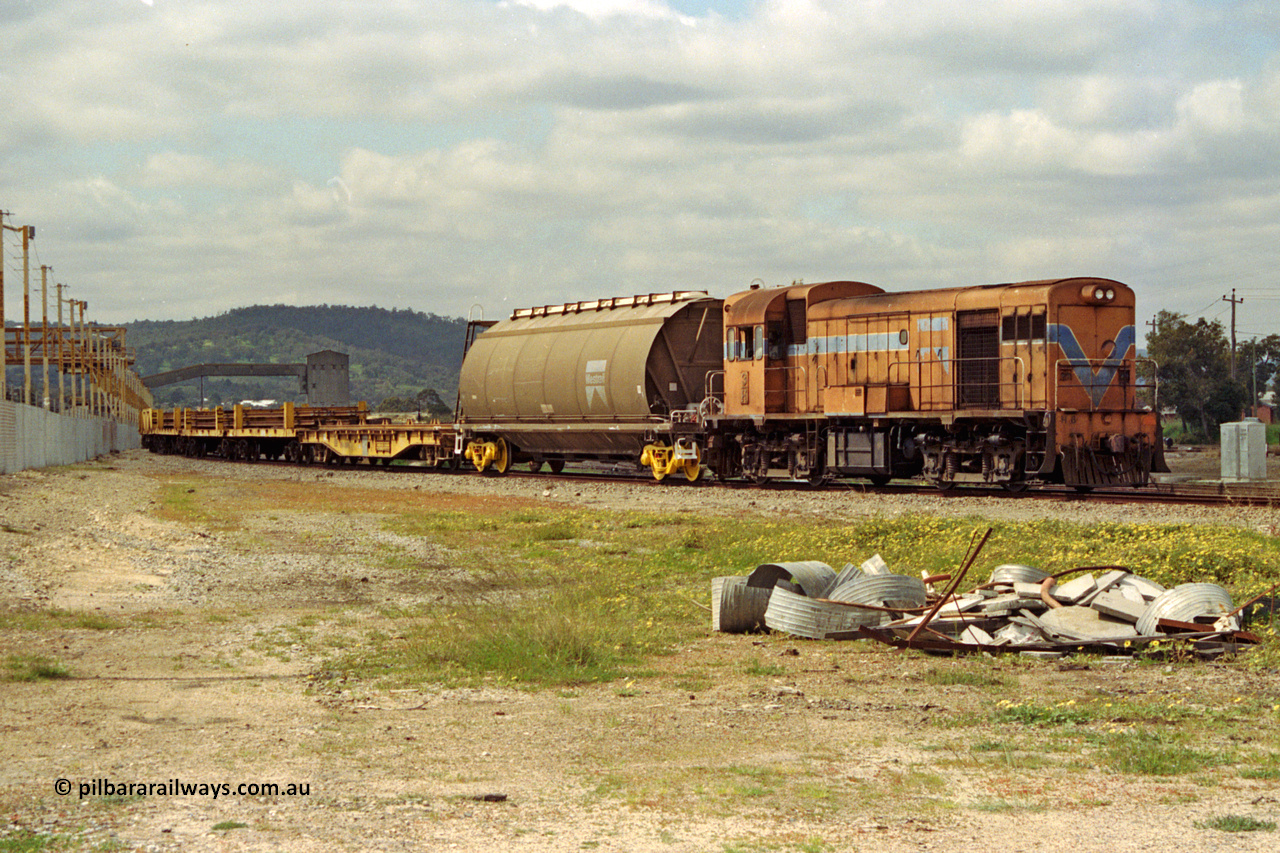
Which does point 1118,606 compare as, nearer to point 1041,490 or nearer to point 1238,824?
point 1238,824

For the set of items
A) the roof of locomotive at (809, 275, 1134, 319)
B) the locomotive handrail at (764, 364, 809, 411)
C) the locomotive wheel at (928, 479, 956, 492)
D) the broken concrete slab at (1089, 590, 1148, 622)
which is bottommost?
the broken concrete slab at (1089, 590, 1148, 622)

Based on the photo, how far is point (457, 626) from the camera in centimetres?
1157

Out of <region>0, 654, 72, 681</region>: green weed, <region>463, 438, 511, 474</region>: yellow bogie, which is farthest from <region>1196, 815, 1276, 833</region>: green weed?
<region>463, 438, 511, 474</region>: yellow bogie

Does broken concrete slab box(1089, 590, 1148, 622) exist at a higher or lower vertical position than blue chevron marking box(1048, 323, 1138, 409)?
lower

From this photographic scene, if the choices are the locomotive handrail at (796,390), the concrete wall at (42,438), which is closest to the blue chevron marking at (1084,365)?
the locomotive handrail at (796,390)

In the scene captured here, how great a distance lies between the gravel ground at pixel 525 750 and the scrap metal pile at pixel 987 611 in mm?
329

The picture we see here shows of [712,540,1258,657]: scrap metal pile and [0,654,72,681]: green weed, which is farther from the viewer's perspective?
[712,540,1258,657]: scrap metal pile

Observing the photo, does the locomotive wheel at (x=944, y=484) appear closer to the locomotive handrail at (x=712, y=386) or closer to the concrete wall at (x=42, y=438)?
the locomotive handrail at (x=712, y=386)

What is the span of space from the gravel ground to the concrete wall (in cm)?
2741

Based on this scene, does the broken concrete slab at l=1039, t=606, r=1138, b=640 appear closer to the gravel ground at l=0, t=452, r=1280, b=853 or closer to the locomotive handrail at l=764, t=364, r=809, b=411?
the gravel ground at l=0, t=452, r=1280, b=853

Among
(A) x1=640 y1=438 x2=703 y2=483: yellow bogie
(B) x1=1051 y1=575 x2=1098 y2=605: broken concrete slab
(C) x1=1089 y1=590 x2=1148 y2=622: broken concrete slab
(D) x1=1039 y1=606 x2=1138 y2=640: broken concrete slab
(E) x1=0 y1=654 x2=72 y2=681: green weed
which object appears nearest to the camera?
(E) x1=0 y1=654 x2=72 y2=681: green weed

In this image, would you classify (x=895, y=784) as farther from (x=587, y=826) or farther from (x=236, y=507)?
(x=236, y=507)

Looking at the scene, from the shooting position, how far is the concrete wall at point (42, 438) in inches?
1537

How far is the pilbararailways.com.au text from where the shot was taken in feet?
21.5
